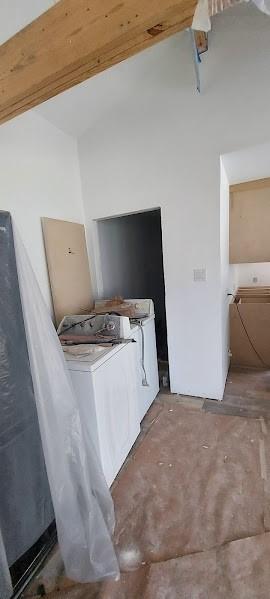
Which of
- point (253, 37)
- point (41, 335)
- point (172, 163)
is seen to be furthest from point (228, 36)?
point (41, 335)

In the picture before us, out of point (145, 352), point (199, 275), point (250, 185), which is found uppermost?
point (250, 185)

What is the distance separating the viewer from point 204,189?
6.75ft

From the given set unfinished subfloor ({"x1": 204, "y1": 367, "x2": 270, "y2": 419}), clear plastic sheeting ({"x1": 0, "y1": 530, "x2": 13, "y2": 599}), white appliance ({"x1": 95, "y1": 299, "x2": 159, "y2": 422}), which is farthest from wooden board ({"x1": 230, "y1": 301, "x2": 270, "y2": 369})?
clear plastic sheeting ({"x1": 0, "y1": 530, "x2": 13, "y2": 599})

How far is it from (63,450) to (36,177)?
1876 mm

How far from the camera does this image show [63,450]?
1.08 metres

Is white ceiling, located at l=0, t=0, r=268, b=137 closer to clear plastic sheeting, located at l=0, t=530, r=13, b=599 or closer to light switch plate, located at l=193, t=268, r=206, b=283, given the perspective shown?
light switch plate, located at l=193, t=268, r=206, b=283

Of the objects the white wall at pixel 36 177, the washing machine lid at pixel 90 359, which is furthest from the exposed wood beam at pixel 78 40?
the washing machine lid at pixel 90 359

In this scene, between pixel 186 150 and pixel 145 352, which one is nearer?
pixel 186 150

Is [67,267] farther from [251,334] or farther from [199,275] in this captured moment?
[251,334]

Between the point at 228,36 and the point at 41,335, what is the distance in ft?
7.42

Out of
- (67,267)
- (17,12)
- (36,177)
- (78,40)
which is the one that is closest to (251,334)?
(67,267)

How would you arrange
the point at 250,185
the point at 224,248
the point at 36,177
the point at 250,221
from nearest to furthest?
the point at 36,177 < the point at 224,248 < the point at 250,185 < the point at 250,221

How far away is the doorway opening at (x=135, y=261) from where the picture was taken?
2.85 m

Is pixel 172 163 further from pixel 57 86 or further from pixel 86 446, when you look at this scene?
pixel 86 446
